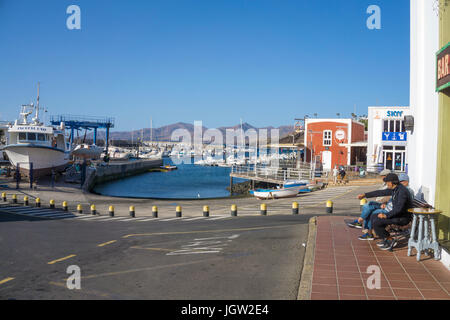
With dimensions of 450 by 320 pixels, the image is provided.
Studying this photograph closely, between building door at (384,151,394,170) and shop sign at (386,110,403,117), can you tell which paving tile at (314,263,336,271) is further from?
shop sign at (386,110,403,117)

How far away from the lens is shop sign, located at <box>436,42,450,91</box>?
21.6 feet

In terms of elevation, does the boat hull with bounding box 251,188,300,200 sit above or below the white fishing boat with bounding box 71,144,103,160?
below

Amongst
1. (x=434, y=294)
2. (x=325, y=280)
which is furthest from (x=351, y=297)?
(x=434, y=294)

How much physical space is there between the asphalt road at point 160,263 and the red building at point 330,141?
1287 inches

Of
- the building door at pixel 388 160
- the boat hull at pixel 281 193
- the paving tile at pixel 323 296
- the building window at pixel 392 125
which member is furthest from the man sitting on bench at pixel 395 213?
the building window at pixel 392 125

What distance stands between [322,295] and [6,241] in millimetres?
9500

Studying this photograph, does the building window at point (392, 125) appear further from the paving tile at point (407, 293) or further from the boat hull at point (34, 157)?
the paving tile at point (407, 293)

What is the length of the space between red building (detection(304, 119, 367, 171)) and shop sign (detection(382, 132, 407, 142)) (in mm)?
6081

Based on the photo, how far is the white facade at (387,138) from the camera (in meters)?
36.0

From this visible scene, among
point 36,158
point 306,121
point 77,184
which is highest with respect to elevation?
point 306,121

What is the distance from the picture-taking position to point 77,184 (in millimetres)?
37469

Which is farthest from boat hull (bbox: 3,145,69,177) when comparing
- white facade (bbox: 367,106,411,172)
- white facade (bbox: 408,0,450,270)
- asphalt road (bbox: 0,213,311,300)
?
white facade (bbox: 408,0,450,270)
